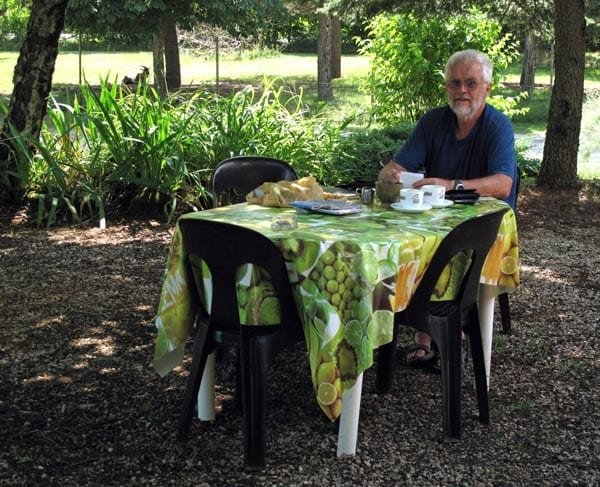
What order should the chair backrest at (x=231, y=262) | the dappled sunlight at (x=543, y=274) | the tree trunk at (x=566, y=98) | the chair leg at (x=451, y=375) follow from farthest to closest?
1. the tree trunk at (x=566, y=98)
2. the dappled sunlight at (x=543, y=274)
3. the chair leg at (x=451, y=375)
4. the chair backrest at (x=231, y=262)

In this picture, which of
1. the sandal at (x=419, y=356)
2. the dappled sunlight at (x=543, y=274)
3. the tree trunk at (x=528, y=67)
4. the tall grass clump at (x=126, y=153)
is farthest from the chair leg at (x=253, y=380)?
the tree trunk at (x=528, y=67)

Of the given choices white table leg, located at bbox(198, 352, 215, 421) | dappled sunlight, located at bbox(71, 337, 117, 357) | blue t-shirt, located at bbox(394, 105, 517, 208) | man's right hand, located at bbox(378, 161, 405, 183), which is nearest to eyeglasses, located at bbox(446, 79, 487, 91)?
blue t-shirt, located at bbox(394, 105, 517, 208)

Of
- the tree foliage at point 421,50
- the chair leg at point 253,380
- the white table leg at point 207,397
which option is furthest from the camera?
the tree foliage at point 421,50

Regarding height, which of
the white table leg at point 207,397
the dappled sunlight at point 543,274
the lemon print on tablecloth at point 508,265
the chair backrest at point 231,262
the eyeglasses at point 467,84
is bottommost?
the dappled sunlight at point 543,274

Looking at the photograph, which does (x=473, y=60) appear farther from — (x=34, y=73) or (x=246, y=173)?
(x=34, y=73)

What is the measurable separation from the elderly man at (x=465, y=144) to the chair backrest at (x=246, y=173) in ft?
2.06

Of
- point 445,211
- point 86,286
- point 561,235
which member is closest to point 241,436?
point 445,211

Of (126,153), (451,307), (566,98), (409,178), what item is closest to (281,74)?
(566,98)

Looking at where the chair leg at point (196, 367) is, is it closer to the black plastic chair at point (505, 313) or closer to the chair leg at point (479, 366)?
the chair leg at point (479, 366)

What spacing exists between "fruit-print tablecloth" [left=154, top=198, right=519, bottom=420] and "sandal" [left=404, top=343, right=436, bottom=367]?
1032mm

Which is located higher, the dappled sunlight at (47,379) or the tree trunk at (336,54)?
the tree trunk at (336,54)

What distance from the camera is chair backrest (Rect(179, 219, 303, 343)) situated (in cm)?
292

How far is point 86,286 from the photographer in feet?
18.1

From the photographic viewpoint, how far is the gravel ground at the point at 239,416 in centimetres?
316
